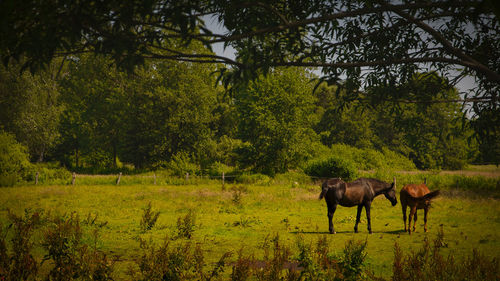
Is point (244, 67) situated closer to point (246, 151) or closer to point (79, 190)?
point (79, 190)

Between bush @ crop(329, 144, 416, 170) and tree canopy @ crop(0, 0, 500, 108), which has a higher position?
tree canopy @ crop(0, 0, 500, 108)

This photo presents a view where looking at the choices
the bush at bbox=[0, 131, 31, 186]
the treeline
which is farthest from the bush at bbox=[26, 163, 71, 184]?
the treeline

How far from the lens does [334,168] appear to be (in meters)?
28.5

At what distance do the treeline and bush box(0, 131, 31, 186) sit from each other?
1462 millimetres

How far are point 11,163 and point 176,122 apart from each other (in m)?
16.9

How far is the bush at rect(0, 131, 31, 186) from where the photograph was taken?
25441 mm

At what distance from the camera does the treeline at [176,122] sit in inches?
1374

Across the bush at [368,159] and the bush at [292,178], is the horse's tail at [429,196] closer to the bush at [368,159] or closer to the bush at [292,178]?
the bush at [292,178]

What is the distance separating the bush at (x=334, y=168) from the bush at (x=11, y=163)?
23.9 m

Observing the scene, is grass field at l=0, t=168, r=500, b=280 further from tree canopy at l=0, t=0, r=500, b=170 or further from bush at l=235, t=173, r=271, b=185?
bush at l=235, t=173, r=271, b=185

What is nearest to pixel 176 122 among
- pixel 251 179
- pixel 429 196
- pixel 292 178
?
pixel 251 179

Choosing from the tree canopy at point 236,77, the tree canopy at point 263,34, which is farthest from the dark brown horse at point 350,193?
the tree canopy at point 263,34

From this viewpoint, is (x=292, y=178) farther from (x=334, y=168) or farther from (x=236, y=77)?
(x=236, y=77)

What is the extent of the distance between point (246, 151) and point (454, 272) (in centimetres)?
2940
